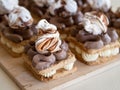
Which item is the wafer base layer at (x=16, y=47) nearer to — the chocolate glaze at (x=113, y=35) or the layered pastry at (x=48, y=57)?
the layered pastry at (x=48, y=57)

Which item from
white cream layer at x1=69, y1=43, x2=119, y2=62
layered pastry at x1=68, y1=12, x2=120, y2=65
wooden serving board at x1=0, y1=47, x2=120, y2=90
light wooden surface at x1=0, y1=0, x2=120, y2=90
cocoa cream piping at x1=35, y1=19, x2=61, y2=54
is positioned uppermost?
cocoa cream piping at x1=35, y1=19, x2=61, y2=54

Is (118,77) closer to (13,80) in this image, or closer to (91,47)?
(91,47)

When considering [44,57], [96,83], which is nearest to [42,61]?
[44,57]

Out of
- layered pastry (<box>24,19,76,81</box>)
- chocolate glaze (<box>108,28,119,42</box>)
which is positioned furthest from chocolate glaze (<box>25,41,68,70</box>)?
chocolate glaze (<box>108,28,119,42</box>)

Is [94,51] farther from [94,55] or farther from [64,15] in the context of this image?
[64,15]

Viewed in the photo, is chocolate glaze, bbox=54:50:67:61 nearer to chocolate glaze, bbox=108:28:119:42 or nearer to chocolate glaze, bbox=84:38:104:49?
chocolate glaze, bbox=84:38:104:49

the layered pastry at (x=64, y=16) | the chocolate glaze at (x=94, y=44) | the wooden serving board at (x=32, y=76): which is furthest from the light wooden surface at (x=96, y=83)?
the layered pastry at (x=64, y=16)
